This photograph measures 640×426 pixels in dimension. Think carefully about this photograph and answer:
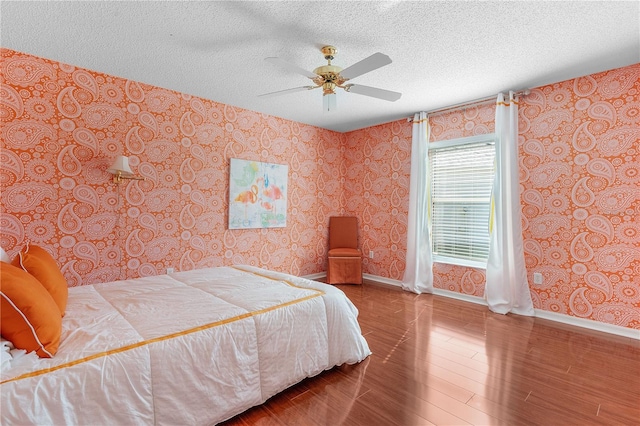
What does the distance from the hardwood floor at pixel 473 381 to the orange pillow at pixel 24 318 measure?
1.01 metres

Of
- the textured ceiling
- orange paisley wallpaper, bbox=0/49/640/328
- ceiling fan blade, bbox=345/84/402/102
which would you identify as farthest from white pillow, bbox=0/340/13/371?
ceiling fan blade, bbox=345/84/402/102

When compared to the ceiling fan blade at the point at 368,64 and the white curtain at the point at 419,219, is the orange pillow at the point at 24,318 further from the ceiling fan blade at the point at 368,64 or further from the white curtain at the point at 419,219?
the white curtain at the point at 419,219

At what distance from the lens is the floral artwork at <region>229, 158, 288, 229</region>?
407 cm

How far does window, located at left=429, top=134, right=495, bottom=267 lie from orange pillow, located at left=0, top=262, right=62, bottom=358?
164 inches

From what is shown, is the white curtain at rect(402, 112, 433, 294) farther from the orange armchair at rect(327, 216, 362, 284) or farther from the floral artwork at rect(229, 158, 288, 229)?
the floral artwork at rect(229, 158, 288, 229)

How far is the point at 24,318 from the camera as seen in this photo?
1276 mm

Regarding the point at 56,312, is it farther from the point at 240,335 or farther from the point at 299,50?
the point at 299,50

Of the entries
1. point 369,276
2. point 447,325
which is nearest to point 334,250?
point 369,276

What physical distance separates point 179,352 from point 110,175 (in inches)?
96.1

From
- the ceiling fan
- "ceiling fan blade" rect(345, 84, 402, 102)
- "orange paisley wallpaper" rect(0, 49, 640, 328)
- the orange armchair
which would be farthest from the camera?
the orange armchair

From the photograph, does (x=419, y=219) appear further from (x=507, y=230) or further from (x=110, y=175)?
(x=110, y=175)

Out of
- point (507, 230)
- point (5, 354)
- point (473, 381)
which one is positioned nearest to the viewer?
point (5, 354)

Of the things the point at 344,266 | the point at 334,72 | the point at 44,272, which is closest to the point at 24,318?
the point at 44,272

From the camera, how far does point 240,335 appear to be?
67.8 inches
